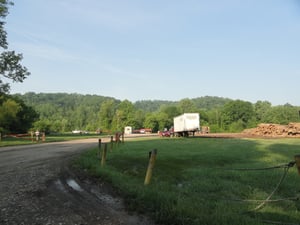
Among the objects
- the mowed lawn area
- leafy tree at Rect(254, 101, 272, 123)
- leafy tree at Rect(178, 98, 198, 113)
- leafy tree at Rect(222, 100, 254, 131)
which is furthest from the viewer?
leafy tree at Rect(178, 98, 198, 113)

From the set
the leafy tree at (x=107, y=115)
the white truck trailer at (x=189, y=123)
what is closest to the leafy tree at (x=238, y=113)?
the leafy tree at (x=107, y=115)

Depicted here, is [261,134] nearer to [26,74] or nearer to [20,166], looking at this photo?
[26,74]

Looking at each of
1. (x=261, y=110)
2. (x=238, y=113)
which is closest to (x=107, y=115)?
(x=238, y=113)

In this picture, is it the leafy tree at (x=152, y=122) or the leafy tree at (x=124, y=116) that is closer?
the leafy tree at (x=124, y=116)

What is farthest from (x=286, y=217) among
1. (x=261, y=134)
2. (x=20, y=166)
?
(x=261, y=134)

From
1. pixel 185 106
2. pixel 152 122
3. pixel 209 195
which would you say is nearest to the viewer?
pixel 209 195

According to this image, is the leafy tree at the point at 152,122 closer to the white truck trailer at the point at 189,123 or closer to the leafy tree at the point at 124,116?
the leafy tree at the point at 124,116

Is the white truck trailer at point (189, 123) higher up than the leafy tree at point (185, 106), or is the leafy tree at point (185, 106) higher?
the leafy tree at point (185, 106)

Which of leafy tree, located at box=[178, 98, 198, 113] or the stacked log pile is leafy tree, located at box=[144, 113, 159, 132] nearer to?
leafy tree, located at box=[178, 98, 198, 113]

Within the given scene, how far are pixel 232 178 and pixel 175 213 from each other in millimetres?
4581

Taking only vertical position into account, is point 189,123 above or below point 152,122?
below

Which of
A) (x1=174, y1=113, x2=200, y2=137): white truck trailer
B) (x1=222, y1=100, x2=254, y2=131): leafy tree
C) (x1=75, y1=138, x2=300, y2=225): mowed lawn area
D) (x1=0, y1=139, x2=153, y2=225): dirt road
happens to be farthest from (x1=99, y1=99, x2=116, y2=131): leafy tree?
(x1=0, y1=139, x2=153, y2=225): dirt road

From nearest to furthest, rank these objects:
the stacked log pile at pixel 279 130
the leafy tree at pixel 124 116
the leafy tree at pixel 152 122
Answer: the stacked log pile at pixel 279 130 < the leafy tree at pixel 124 116 < the leafy tree at pixel 152 122

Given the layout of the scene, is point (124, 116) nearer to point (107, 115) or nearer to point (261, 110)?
point (107, 115)
